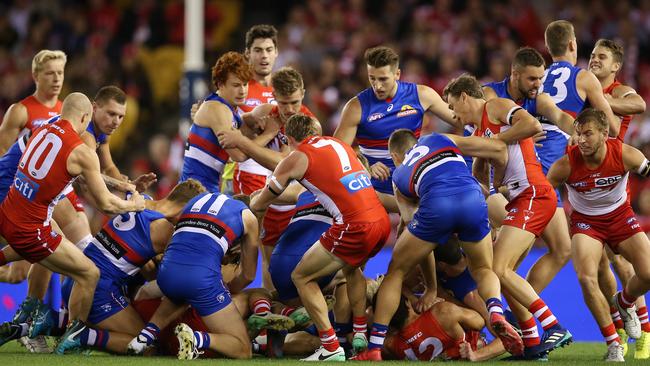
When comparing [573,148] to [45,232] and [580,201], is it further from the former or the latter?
[45,232]

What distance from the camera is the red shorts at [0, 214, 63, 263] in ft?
30.2

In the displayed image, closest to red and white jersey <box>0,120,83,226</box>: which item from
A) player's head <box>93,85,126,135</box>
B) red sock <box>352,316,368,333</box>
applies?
player's head <box>93,85,126,135</box>

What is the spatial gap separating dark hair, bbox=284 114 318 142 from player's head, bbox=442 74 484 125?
1163 mm

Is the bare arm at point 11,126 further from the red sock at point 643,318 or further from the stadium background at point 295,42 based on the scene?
the red sock at point 643,318

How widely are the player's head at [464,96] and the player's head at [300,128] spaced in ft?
3.73

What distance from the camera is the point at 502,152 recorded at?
363 inches

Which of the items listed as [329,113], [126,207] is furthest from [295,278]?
[329,113]

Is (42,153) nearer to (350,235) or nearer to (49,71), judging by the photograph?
(49,71)

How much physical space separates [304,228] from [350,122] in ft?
4.72

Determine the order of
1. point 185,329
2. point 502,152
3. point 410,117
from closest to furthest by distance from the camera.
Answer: point 185,329 → point 502,152 → point 410,117

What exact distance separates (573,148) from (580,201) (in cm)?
46

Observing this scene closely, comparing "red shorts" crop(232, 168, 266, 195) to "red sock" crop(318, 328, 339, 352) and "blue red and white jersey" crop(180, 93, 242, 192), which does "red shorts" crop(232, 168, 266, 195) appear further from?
"red sock" crop(318, 328, 339, 352)

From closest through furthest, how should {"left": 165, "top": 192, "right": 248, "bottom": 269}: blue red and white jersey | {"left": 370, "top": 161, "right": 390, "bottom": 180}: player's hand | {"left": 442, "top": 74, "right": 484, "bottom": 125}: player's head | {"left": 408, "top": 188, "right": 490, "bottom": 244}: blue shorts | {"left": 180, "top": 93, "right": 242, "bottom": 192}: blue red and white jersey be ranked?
{"left": 408, "top": 188, "right": 490, "bottom": 244}: blue shorts < {"left": 165, "top": 192, "right": 248, "bottom": 269}: blue red and white jersey < {"left": 442, "top": 74, "right": 484, "bottom": 125}: player's head < {"left": 370, "top": 161, "right": 390, "bottom": 180}: player's hand < {"left": 180, "top": 93, "right": 242, "bottom": 192}: blue red and white jersey

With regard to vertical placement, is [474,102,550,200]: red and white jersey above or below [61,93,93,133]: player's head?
below
